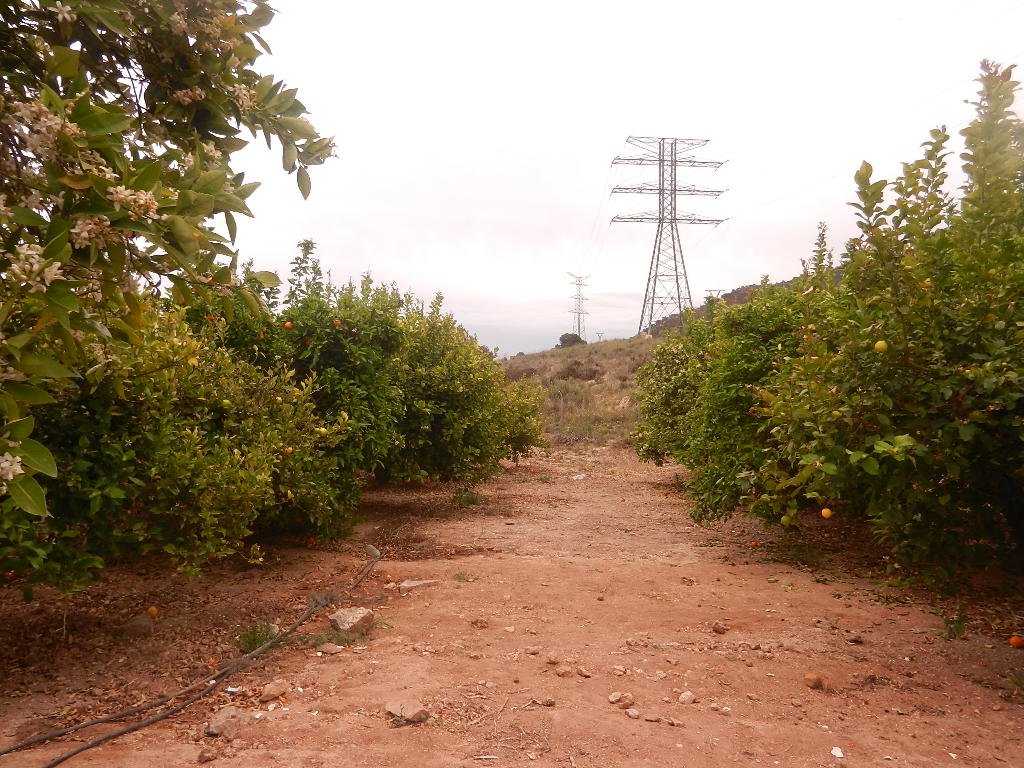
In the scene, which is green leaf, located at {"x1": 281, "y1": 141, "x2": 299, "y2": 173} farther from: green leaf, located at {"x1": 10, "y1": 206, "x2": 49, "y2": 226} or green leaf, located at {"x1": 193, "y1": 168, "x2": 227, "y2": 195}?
green leaf, located at {"x1": 10, "y1": 206, "x2": 49, "y2": 226}

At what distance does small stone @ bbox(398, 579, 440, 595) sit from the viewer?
5802 mm

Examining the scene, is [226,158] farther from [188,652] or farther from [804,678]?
[804,678]

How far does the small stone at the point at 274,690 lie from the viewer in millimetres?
3713

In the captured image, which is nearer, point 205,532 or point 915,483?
point 915,483

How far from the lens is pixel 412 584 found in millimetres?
5922

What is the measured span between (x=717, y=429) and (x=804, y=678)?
4321mm

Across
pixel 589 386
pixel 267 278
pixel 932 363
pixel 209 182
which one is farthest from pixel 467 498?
pixel 589 386

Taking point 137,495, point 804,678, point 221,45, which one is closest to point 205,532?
point 137,495

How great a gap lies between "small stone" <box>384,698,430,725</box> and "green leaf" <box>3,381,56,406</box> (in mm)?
2347

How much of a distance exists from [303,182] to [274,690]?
267 cm

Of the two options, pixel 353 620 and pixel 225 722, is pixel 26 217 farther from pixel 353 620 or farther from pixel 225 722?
pixel 353 620

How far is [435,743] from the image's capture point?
123 inches

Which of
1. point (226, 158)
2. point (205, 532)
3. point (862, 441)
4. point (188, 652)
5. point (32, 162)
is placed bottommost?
point (188, 652)

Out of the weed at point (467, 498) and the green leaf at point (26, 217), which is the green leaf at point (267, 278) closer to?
the green leaf at point (26, 217)
